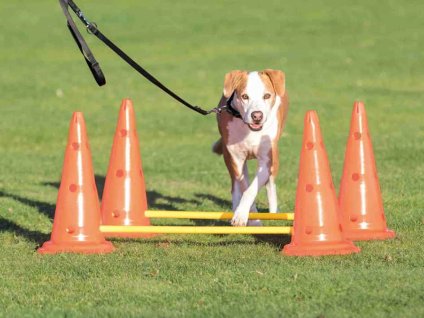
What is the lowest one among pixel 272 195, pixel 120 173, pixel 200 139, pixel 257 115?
pixel 272 195

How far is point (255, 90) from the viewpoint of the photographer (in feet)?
29.1

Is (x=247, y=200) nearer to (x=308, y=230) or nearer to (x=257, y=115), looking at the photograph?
(x=257, y=115)

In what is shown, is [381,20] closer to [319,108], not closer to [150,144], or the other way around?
[319,108]

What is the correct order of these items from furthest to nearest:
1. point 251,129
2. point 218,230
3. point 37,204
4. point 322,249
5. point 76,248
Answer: point 37,204 → point 251,129 → point 76,248 → point 218,230 → point 322,249

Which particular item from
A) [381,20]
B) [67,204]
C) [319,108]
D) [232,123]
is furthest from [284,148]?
[381,20]

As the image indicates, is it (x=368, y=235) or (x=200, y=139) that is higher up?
(x=200, y=139)

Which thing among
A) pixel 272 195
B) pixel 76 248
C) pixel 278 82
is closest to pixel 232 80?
pixel 278 82

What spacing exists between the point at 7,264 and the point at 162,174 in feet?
18.8

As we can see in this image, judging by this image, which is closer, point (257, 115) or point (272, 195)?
point (257, 115)

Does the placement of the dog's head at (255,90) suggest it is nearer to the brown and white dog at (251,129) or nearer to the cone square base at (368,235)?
the brown and white dog at (251,129)

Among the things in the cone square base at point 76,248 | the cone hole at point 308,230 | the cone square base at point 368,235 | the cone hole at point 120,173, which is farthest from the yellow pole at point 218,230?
the cone hole at point 120,173

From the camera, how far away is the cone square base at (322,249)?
7891 mm

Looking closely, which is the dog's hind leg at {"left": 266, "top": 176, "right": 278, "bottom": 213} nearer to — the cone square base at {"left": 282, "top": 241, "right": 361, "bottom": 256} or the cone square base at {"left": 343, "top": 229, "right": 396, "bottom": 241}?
the cone square base at {"left": 343, "top": 229, "right": 396, "bottom": 241}

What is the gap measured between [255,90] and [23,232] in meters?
2.33
